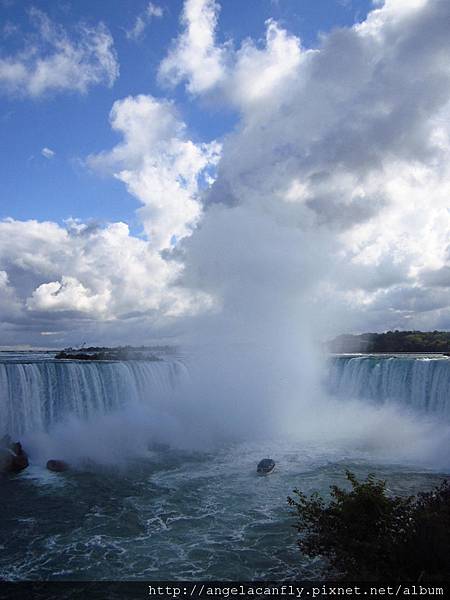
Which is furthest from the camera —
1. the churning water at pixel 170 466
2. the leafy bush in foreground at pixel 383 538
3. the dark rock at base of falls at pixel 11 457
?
the dark rock at base of falls at pixel 11 457

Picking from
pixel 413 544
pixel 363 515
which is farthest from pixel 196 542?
pixel 413 544

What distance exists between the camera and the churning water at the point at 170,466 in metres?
10.9

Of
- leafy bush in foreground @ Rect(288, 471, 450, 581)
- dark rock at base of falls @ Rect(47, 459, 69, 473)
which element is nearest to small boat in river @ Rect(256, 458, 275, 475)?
dark rock at base of falls @ Rect(47, 459, 69, 473)

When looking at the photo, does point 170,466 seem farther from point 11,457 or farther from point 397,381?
point 397,381

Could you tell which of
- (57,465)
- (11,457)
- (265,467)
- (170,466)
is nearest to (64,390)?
(11,457)

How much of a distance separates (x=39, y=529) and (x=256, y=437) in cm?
1552

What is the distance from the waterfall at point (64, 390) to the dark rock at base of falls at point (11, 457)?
1.95 m

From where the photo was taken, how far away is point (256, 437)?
2628 centimetres

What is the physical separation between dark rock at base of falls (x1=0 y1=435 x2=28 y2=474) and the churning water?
1.45 feet

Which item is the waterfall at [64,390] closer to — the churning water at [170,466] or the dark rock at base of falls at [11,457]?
the churning water at [170,466]

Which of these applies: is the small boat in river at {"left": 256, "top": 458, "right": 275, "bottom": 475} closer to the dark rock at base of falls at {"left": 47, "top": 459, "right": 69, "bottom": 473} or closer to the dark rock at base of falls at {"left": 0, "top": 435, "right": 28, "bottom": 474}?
the dark rock at base of falls at {"left": 47, "top": 459, "right": 69, "bottom": 473}

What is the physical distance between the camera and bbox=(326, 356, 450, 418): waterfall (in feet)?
82.8

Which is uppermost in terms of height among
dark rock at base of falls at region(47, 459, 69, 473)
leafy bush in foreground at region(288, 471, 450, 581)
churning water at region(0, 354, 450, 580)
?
leafy bush in foreground at region(288, 471, 450, 581)

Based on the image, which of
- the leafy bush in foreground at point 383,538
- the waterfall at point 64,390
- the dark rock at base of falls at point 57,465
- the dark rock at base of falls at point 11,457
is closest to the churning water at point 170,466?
the waterfall at point 64,390
